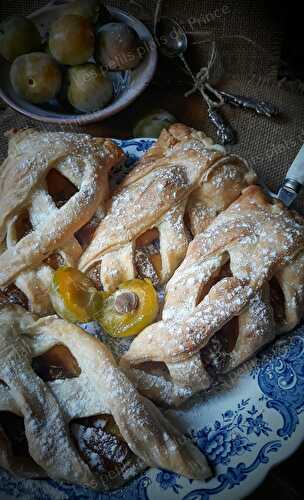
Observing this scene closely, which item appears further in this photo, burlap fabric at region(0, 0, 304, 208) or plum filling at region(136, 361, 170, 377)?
burlap fabric at region(0, 0, 304, 208)

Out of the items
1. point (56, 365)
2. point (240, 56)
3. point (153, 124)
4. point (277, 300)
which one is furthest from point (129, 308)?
point (240, 56)

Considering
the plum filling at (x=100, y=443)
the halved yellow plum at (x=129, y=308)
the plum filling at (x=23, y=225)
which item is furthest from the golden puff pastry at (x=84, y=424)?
the plum filling at (x=23, y=225)

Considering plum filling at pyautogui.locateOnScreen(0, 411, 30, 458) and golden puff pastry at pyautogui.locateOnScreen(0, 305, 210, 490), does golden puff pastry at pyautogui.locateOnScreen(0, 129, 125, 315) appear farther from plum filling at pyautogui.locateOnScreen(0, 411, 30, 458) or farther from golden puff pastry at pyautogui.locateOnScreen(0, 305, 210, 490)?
plum filling at pyautogui.locateOnScreen(0, 411, 30, 458)

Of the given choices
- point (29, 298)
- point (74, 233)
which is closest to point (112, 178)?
point (74, 233)

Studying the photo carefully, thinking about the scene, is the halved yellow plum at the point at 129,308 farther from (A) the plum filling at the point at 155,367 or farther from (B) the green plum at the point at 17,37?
(B) the green plum at the point at 17,37

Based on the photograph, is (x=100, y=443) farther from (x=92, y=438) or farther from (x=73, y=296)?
(x=73, y=296)

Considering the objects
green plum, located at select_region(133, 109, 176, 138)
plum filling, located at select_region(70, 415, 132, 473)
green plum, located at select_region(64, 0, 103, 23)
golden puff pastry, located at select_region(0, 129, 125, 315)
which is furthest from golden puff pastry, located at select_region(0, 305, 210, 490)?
green plum, located at select_region(64, 0, 103, 23)
